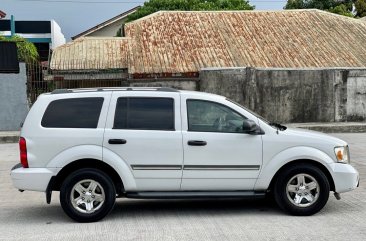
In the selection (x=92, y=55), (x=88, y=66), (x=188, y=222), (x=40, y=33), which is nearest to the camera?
(x=188, y=222)

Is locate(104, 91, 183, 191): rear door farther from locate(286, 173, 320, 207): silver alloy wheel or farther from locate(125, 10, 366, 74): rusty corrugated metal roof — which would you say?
locate(125, 10, 366, 74): rusty corrugated metal roof

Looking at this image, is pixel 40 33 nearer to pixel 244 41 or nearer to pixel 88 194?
pixel 244 41

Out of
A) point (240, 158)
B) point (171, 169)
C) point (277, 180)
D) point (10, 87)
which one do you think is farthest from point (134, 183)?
point (10, 87)

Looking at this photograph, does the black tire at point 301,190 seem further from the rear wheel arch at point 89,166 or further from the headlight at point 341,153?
the rear wheel arch at point 89,166

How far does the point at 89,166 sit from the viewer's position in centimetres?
703

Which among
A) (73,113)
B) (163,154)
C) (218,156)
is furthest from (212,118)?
(73,113)

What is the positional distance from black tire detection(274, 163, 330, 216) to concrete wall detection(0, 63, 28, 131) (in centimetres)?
1286

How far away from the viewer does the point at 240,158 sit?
7004 mm

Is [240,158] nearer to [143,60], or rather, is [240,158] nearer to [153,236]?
[153,236]

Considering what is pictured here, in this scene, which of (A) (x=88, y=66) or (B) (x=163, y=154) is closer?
(B) (x=163, y=154)

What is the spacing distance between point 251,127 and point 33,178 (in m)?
2.90

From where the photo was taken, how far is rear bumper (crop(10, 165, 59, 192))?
6828 millimetres

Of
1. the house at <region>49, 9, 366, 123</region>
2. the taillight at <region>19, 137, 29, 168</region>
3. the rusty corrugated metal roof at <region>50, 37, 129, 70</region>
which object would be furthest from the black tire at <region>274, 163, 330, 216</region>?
the rusty corrugated metal roof at <region>50, 37, 129, 70</region>

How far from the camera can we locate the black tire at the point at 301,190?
7.05 metres
